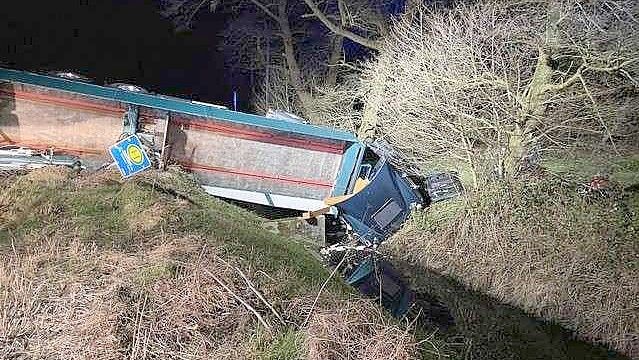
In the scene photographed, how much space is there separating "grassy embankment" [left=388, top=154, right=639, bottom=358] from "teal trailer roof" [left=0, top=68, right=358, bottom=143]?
2211 mm

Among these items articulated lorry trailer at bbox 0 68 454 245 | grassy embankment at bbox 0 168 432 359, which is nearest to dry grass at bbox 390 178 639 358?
articulated lorry trailer at bbox 0 68 454 245

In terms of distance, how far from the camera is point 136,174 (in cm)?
918

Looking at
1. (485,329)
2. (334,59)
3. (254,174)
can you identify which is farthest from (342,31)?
(485,329)

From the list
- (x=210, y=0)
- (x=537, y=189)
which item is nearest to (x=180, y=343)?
(x=537, y=189)

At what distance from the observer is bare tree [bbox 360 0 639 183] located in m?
8.68

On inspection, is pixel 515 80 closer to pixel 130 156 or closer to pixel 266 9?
pixel 130 156

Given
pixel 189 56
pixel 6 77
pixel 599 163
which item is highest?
pixel 599 163

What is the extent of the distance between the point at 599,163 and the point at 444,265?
3898 mm

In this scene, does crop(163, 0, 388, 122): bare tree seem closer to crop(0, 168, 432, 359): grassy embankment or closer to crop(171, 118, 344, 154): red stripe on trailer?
crop(171, 118, 344, 154): red stripe on trailer

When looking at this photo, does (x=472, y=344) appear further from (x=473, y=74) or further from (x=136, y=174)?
(x=136, y=174)

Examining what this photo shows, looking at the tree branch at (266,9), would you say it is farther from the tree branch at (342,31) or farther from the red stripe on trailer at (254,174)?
the red stripe on trailer at (254,174)

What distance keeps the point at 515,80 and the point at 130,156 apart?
20.3 ft

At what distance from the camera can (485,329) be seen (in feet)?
27.2

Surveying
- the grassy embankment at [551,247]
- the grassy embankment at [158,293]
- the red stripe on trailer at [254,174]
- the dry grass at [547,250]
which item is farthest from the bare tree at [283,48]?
the grassy embankment at [158,293]
